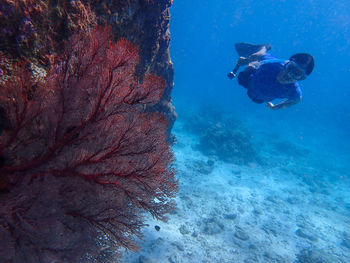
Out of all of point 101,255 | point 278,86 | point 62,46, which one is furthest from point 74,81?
point 278,86

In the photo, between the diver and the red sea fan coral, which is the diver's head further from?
the red sea fan coral

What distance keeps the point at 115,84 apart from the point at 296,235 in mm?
13386

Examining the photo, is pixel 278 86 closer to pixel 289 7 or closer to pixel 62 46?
pixel 62 46

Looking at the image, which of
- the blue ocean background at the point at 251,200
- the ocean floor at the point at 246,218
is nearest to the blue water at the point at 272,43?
the blue ocean background at the point at 251,200

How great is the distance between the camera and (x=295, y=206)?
1434 cm

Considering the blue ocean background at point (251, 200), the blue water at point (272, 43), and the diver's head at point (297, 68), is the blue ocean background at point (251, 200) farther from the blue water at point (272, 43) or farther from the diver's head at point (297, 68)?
the blue water at point (272, 43)

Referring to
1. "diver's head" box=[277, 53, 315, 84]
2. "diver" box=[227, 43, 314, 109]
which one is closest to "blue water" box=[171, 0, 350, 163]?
"diver" box=[227, 43, 314, 109]

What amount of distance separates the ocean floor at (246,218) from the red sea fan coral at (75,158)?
4.68 metres

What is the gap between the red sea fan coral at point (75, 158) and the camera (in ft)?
6.05

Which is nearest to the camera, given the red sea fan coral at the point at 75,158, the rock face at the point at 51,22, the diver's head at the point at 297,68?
the red sea fan coral at the point at 75,158

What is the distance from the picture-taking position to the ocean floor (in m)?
8.01

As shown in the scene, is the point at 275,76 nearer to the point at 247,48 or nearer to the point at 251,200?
the point at 247,48

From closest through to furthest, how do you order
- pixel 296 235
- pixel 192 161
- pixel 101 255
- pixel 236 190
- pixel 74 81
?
pixel 74 81
pixel 101 255
pixel 296 235
pixel 236 190
pixel 192 161

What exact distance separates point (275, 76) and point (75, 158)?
21.6 ft
